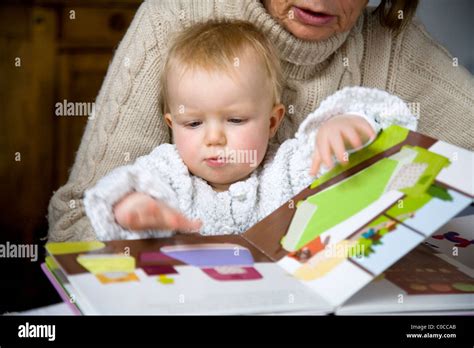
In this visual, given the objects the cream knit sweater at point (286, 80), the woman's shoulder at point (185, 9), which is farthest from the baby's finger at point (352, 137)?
the woman's shoulder at point (185, 9)

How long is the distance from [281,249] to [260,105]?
26 centimetres

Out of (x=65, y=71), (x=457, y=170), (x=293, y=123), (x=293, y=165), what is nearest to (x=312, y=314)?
(x=457, y=170)

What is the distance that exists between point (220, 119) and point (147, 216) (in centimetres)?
20

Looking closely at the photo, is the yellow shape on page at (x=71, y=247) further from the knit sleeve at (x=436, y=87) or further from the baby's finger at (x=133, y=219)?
the knit sleeve at (x=436, y=87)

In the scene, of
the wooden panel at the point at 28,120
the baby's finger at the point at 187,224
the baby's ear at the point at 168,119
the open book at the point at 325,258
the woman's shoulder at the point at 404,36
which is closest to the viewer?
the open book at the point at 325,258

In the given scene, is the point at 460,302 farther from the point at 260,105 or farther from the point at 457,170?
the point at 260,105

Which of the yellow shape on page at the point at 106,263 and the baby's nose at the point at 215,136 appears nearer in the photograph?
the yellow shape on page at the point at 106,263

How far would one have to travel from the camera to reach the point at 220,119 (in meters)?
0.87

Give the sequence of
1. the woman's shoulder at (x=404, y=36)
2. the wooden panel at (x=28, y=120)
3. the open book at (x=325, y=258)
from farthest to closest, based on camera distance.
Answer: the woman's shoulder at (x=404, y=36)
the wooden panel at (x=28, y=120)
the open book at (x=325, y=258)

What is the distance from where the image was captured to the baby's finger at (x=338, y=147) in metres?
0.77

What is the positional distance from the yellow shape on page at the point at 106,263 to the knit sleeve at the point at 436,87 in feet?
2.13

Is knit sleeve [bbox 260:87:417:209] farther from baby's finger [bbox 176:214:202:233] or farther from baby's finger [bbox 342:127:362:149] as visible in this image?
baby's finger [bbox 176:214:202:233]

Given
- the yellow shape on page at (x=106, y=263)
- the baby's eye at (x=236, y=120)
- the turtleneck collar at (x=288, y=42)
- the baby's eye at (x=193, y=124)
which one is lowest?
the yellow shape on page at (x=106, y=263)

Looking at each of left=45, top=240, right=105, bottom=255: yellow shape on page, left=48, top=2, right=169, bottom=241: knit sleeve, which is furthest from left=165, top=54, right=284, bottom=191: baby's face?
left=45, top=240, right=105, bottom=255: yellow shape on page
